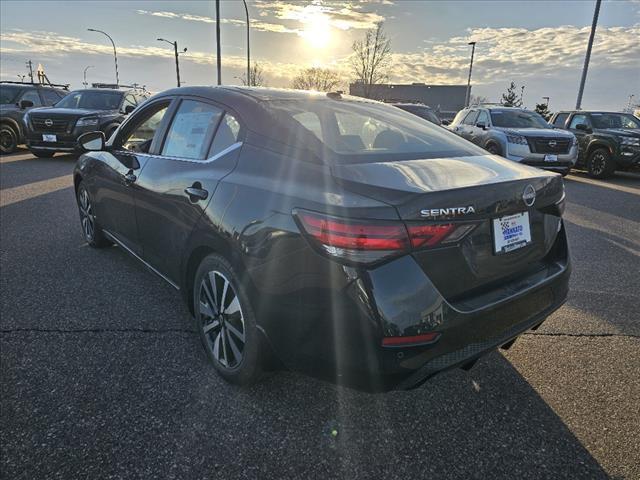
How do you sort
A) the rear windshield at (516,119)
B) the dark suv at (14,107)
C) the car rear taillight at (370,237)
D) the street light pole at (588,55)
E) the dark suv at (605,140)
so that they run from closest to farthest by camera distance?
the car rear taillight at (370,237) → the dark suv at (605,140) → the rear windshield at (516,119) → the dark suv at (14,107) → the street light pole at (588,55)

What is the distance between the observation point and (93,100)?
12266mm

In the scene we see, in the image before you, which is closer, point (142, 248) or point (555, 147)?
point (142, 248)

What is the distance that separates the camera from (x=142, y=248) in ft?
11.5

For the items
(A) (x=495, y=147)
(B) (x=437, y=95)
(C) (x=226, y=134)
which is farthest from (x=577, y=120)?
(B) (x=437, y=95)

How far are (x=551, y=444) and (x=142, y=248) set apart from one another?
2.94 meters

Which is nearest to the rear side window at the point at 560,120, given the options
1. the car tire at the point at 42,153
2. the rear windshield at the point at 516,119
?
the rear windshield at the point at 516,119

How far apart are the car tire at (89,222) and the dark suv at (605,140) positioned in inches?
476

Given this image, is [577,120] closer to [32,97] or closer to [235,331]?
[235,331]

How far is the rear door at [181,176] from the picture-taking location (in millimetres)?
2605

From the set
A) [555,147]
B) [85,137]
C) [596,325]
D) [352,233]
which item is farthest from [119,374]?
[555,147]

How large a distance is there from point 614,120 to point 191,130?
13.6 meters

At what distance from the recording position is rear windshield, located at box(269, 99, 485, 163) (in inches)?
94.1

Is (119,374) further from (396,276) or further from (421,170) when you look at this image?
(421,170)

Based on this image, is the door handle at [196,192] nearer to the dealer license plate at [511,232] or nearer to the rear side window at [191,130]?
the rear side window at [191,130]
